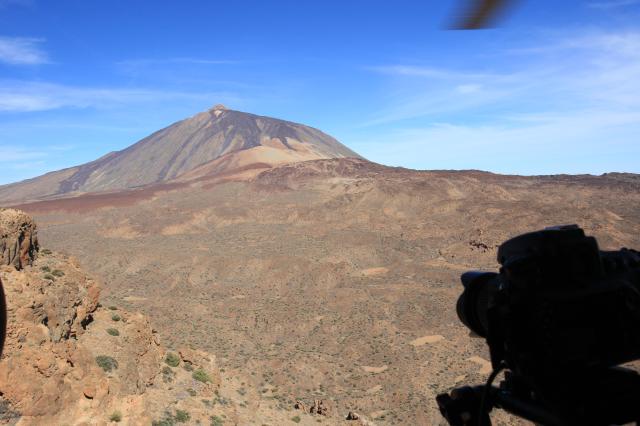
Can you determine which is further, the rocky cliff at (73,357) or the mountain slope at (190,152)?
the mountain slope at (190,152)

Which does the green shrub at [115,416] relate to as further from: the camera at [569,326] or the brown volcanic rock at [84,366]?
the camera at [569,326]

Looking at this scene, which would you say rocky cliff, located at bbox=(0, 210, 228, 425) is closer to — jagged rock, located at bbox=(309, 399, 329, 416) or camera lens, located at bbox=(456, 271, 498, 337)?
jagged rock, located at bbox=(309, 399, 329, 416)

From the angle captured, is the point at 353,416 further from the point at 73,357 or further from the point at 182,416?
the point at 73,357

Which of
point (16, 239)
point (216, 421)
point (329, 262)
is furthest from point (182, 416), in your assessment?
point (329, 262)

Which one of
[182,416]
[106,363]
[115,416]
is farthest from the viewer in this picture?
[182,416]

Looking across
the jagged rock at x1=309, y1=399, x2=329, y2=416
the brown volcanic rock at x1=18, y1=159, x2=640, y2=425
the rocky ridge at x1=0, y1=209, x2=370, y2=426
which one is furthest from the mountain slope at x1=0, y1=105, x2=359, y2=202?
the rocky ridge at x1=0, y1=209, x2=370, y2=426

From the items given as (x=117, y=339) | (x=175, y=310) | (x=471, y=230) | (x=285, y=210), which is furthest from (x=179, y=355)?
(x=285, y=210)

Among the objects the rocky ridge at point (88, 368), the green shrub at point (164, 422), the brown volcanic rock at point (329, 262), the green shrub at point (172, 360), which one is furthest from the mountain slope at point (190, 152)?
the green shrub at point (164, 422)
